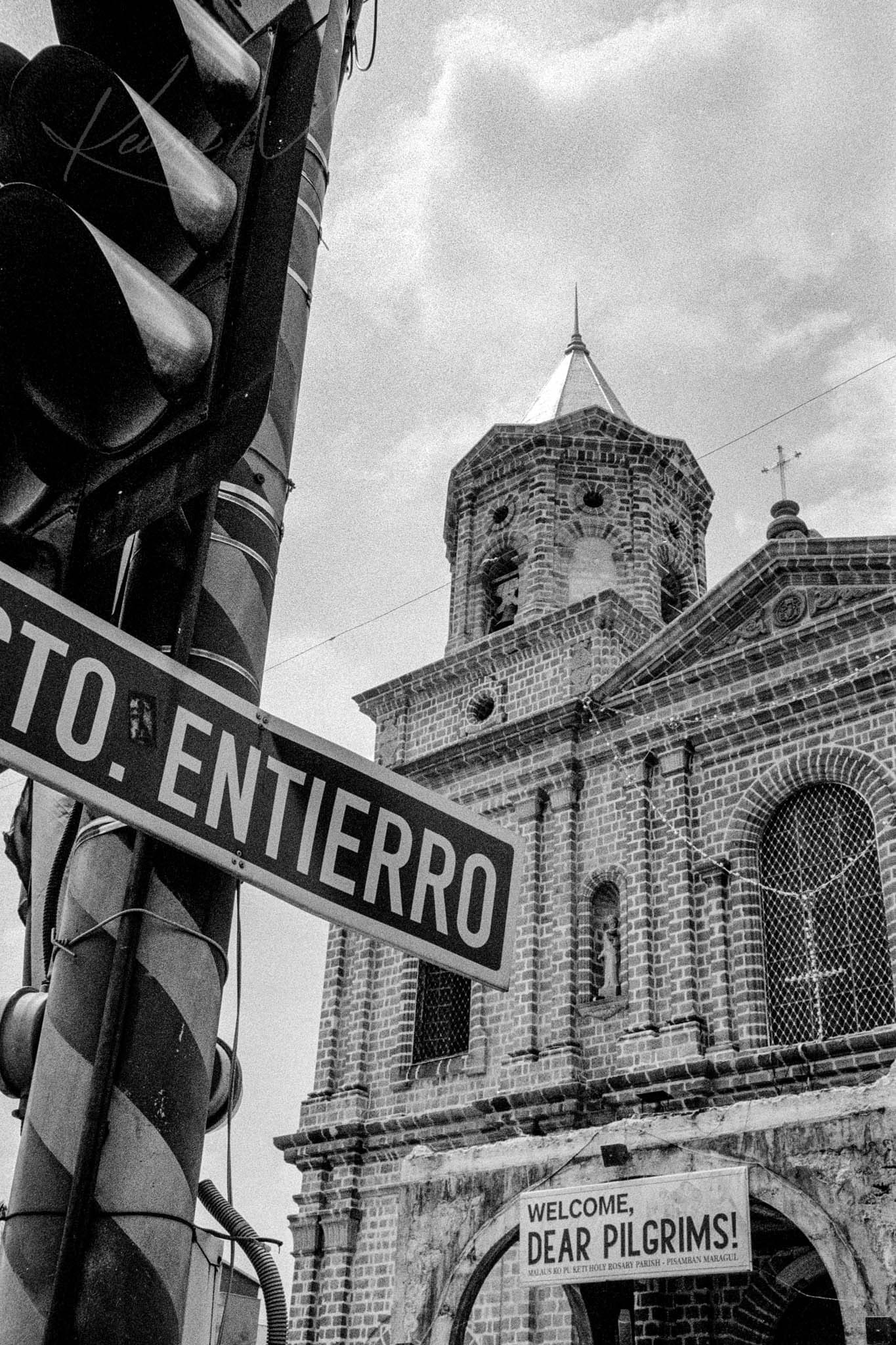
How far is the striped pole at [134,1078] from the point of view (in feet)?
6.27

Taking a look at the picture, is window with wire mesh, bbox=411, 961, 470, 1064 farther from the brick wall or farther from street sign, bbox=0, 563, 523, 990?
street sign, bbox=0, 563, 523, 990

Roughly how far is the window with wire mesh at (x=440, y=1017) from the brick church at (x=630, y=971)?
0.04 meters

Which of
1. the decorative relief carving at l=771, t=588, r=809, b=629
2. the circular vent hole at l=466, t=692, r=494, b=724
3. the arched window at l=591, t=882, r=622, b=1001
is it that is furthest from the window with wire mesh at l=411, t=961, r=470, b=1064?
the decorative relief carving at l=771, t=588, r=809, b=629

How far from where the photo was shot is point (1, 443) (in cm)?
224

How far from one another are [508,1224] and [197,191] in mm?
10610

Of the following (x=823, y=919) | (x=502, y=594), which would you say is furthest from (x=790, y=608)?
(x=502, y=594)

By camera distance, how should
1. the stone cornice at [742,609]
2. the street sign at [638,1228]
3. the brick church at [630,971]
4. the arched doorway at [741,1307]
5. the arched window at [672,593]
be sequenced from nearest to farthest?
the street sign at [638,1228], the brick church at [630,971], the arched doorway at [741,1307], the stone cornice at [742,609], the arched window at [672,593]

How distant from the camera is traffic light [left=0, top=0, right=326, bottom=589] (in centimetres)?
199

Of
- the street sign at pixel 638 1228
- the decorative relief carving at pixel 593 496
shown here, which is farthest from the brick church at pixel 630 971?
the decorative relief carving at pixel 593 496

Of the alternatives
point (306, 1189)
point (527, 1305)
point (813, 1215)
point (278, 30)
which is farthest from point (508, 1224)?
point (278, 30)

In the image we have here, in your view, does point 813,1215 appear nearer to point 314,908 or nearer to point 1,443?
point 314,908

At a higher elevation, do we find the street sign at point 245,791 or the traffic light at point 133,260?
the traffic light at point 133,260

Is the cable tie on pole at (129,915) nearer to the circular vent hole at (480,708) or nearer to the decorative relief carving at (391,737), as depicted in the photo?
the circular vent hole at (480,708)

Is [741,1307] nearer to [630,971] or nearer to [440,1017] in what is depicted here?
[630,971]
